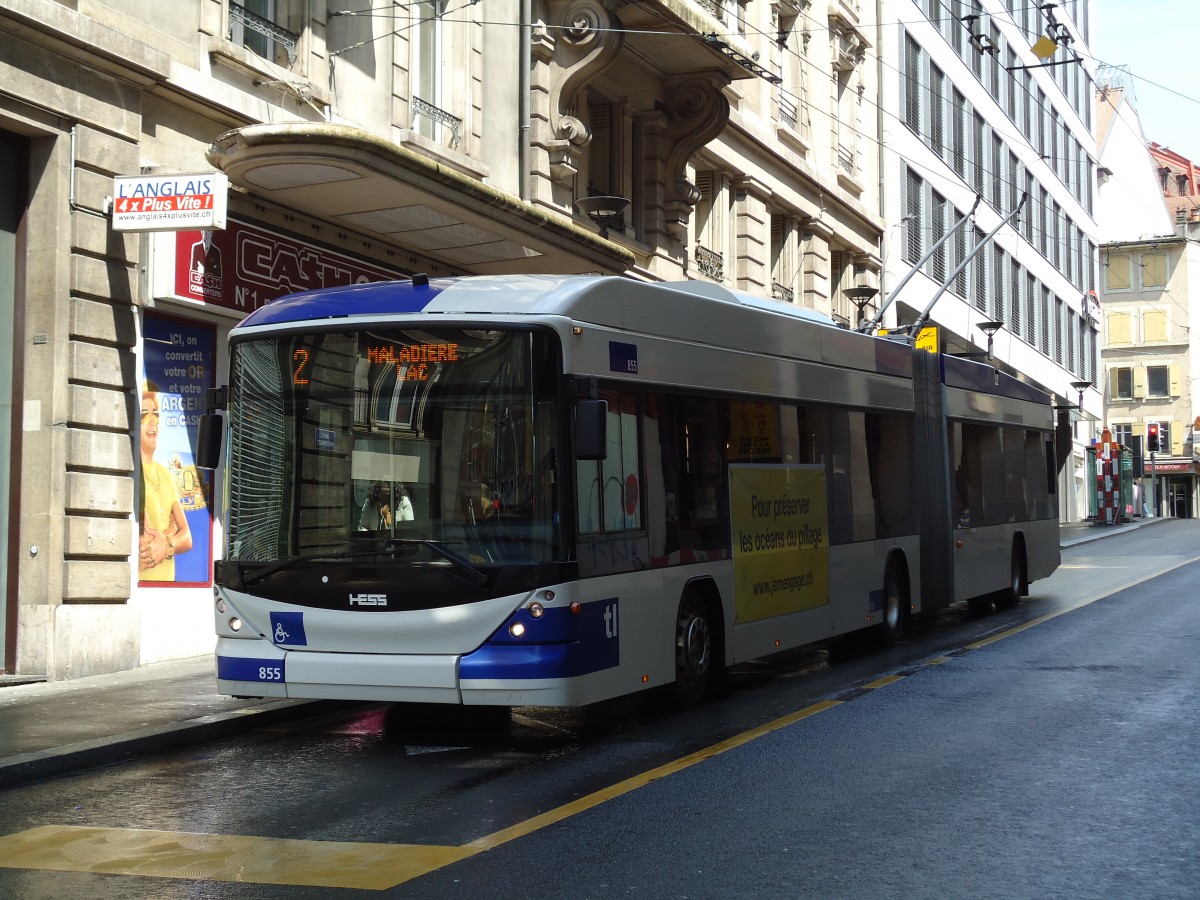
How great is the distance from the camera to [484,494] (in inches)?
346

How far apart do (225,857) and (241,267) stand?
9281 millimetres

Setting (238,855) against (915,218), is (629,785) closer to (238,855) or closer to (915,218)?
(238,855)

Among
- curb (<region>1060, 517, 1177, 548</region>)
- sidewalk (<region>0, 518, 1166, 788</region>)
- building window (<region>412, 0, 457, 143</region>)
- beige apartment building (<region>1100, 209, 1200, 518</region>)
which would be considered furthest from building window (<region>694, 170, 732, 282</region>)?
beige apartment building (<region>1100, 209, 1200, 518</region>)

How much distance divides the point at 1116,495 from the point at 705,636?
157 ft

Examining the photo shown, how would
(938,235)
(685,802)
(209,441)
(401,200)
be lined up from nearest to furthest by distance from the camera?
(685,802)
(209,441)
(401,200)
(938,235)

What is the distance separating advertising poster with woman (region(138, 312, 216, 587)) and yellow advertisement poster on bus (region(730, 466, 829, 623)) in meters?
5.27

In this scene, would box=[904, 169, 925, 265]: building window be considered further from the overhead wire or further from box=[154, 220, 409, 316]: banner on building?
box=[154, 220, 409, 316]: banner on building

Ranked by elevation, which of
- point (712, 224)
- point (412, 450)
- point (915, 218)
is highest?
point (915, 218)

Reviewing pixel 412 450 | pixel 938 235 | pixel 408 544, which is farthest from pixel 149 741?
pixel 938 235

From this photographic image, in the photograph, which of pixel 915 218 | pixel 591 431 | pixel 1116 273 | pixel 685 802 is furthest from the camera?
pixel 1116 273

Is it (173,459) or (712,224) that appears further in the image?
(712,224)

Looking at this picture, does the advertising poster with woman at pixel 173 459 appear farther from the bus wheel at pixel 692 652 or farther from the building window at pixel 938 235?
the building window at pixel 938 235

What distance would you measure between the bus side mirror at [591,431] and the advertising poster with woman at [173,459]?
6.10 metres

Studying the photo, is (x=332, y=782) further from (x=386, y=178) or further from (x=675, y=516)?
(x=386, y=178)
